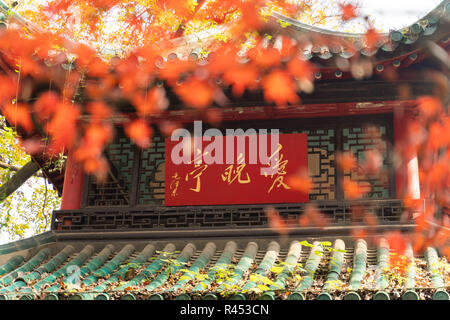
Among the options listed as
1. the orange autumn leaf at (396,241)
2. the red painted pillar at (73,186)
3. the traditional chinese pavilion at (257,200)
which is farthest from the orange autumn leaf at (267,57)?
the red painted pillar at (73,186)

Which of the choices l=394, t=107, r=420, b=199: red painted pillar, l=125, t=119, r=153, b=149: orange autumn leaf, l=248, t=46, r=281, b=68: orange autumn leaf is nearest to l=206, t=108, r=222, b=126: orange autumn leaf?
l=125, t=119, r=153, b=149: orange autumn leaf

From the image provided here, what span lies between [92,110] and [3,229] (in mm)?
11995

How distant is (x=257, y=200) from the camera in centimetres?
842

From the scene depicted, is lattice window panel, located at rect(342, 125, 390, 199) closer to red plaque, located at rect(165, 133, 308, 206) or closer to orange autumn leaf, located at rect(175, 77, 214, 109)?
red plaque, located at rect(165, 133, 308, 206)

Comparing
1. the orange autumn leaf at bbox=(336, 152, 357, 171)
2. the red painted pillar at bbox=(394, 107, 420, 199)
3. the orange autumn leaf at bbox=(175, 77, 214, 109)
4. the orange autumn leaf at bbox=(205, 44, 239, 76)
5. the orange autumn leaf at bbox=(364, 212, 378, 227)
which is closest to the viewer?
the orange autumn leaf at bbox=(205, 44, 239, 76)

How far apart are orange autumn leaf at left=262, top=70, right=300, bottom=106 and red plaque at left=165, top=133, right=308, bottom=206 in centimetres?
64

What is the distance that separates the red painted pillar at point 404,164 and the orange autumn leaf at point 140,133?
3.42 metres

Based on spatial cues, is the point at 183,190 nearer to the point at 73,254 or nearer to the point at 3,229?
the point at 73,254

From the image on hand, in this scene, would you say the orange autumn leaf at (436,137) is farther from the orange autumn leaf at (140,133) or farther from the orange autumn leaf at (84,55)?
the orange autumn leaf at (84,55)

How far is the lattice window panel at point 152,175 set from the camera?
8836 mm

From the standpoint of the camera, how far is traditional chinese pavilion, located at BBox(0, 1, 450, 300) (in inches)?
275

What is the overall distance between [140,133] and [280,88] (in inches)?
89.1

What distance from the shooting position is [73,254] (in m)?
8.12
